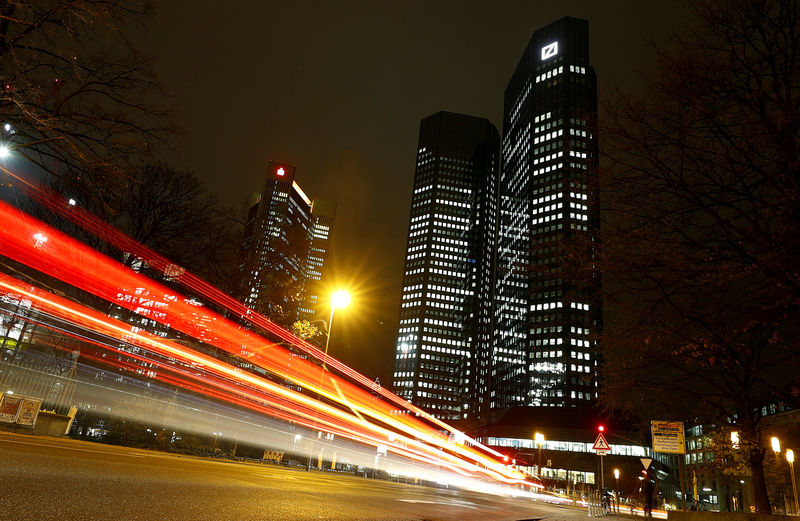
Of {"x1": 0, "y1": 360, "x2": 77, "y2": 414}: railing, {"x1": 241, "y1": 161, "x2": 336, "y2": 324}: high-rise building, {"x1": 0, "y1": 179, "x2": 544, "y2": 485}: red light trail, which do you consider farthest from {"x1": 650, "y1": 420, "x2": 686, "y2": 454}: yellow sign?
{"x1": 0, "y1": 360, "x2": 77, "y2": 414}: railing

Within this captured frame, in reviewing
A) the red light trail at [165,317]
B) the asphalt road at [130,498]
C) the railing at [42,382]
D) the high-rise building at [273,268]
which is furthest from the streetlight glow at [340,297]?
the asphalt road at [130,498]

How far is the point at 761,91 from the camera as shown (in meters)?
9.68

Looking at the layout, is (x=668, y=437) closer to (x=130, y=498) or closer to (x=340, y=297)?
(x=340, y=297)

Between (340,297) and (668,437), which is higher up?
(340,297)

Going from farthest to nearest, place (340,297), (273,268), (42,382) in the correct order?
(340,297)
(273,268)
(42,382)

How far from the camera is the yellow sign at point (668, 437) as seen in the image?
17578 mm

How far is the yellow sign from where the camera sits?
692 inches

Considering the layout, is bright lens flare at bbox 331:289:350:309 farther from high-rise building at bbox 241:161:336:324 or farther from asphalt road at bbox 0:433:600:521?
asphalt road at bbox 0:433:600:521

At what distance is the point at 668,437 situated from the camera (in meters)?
18.0

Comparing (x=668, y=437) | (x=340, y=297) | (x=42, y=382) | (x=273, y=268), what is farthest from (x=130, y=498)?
(x=340, y=297)

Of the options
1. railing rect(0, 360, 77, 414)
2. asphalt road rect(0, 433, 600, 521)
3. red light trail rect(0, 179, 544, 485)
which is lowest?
asphalt road rect(0, 433, 600, 521)

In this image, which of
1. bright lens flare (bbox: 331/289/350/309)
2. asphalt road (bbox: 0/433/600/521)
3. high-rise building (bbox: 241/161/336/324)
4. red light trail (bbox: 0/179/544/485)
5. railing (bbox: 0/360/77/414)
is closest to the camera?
asphalt road (bbox: 0/433/600/521)

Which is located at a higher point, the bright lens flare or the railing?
the bright lens flare

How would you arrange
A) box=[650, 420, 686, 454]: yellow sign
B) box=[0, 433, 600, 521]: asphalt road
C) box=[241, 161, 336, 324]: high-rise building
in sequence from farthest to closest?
box=[241, 161, 336, 324]: high-rise building < box=[650, 420, 686, 454]: yellow sign < box=[0, 433, 600, 521]: asphalt road
